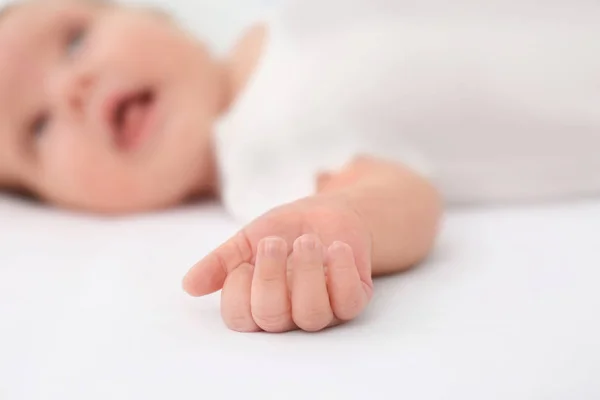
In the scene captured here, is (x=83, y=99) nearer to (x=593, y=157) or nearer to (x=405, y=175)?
(x=405, y=175)

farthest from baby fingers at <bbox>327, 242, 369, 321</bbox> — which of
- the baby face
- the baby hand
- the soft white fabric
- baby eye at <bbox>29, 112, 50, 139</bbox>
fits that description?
baby eye at <bbox>29, 112, 50, 139</bbox>

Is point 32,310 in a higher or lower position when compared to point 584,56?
lower

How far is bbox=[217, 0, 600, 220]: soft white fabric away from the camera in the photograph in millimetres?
891

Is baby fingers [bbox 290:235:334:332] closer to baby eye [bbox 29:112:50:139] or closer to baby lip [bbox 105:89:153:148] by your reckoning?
baby lip [bbox 105:89:153:148]

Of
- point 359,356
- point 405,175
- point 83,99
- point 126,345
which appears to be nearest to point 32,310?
point 126,345

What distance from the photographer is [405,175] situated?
2.55 ft

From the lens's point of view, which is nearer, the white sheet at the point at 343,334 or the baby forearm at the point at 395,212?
the white sheet at the point at 343,334

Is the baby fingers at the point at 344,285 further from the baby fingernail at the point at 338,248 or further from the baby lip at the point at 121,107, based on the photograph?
the baby lip at the point at 121,107

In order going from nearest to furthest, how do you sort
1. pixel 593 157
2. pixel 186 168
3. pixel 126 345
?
pixel 126 345 < pixel 593 157 < pixel 186 168

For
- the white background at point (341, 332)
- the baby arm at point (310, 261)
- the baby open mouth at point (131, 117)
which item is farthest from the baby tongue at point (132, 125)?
the baby arm at point (310, 261)

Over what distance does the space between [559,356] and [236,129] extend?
0.63 m

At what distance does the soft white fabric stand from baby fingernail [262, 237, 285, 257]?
38 cm

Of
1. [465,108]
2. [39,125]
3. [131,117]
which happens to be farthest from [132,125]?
[465,108]

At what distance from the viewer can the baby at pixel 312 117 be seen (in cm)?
72
